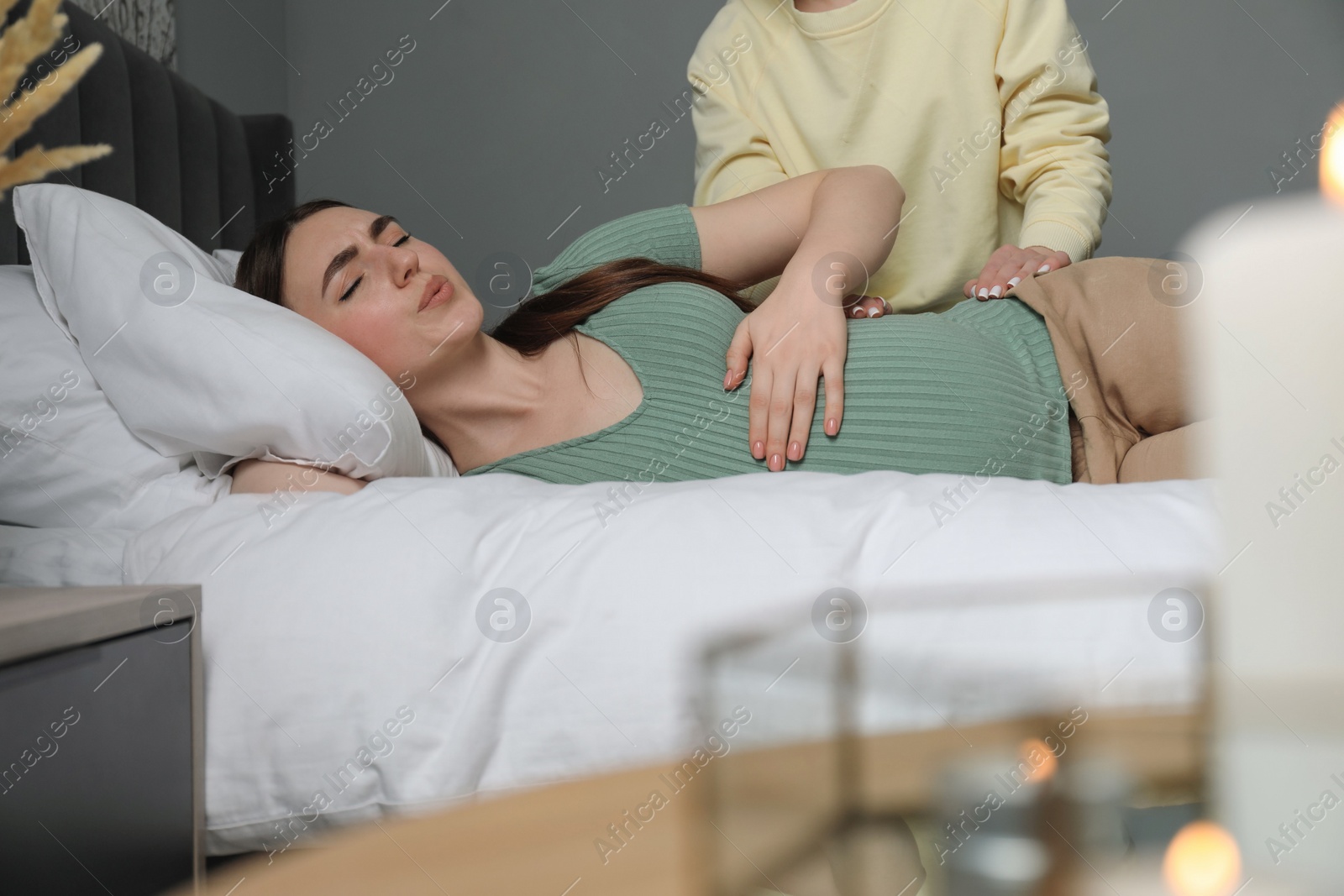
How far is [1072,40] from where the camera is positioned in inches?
63.2

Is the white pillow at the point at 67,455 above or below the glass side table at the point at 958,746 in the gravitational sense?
above

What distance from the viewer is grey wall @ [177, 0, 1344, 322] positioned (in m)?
2.49

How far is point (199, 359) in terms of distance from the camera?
0.95 metres

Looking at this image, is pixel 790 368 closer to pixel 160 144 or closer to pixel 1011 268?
pixel 1011 268

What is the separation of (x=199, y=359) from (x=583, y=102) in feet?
6.28

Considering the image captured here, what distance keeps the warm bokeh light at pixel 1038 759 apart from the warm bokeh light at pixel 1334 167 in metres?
0.11

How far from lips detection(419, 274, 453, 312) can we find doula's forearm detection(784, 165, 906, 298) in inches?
16.9

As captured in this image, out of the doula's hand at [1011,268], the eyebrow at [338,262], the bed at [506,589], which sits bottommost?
the doula's hand at [1011,268]

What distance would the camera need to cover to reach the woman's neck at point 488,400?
1229 mm

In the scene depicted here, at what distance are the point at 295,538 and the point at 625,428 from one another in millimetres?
464

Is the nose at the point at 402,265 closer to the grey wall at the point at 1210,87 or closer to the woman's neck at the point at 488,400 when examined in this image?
the woman's neck at the point at 488,400

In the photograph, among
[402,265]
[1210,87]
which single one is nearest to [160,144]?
[402,265]

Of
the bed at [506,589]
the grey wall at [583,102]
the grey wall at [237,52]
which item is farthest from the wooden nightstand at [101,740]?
the grey wall at [583,102]

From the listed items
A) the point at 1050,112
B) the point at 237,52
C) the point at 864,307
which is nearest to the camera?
the point at 864,307
